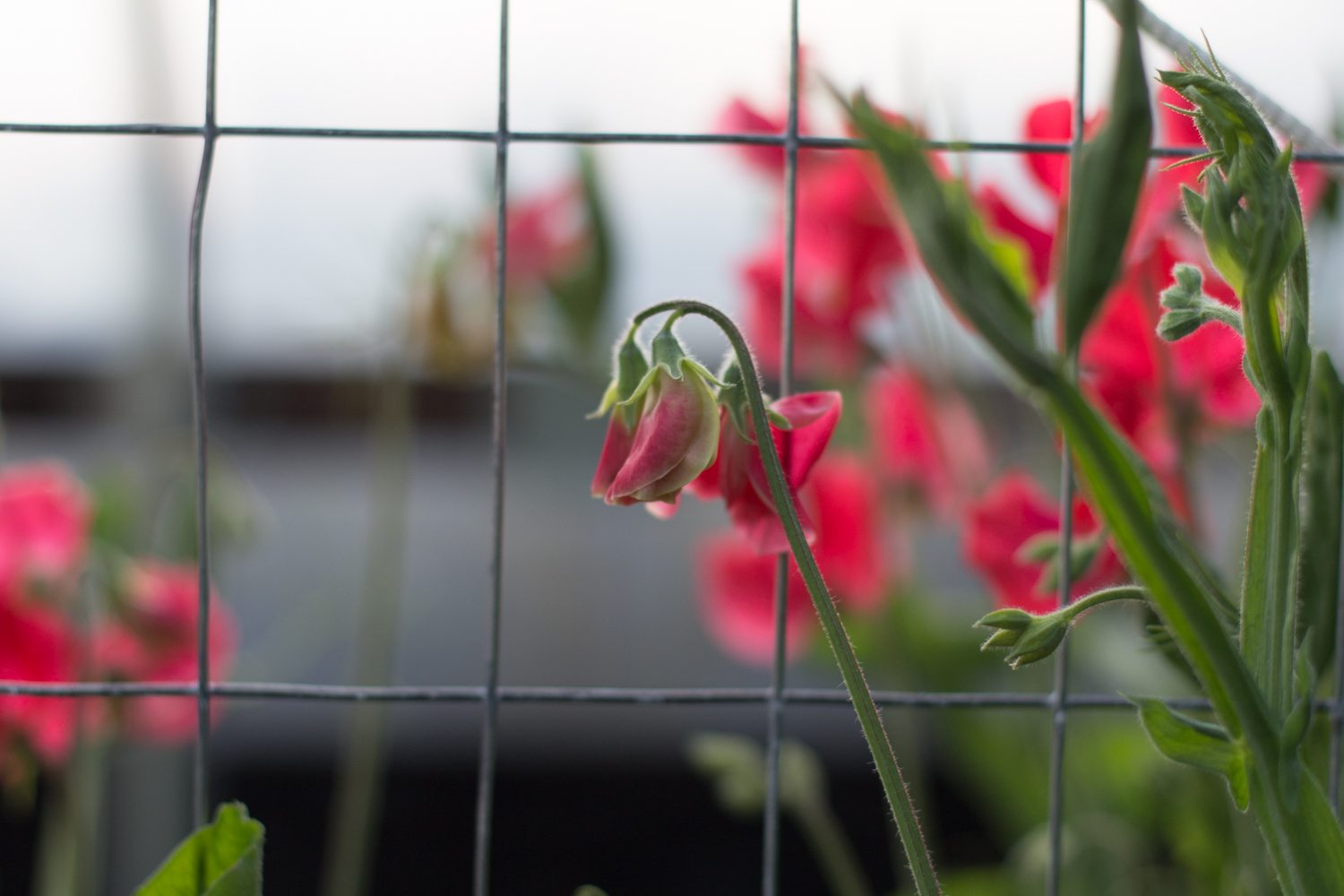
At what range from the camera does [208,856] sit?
29 cm

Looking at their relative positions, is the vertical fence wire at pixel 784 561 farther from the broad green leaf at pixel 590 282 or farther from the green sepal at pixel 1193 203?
the broad green leaf at pixel 590 282

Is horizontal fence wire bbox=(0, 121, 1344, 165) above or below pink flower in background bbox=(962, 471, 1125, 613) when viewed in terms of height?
above

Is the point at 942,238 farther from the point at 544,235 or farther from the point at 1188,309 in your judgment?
the point at 544,235

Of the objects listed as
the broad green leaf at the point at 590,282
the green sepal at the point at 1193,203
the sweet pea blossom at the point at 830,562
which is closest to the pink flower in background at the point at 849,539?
the sweet pea blossom at the point at 830,562

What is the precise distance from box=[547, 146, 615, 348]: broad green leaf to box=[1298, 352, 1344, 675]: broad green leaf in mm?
385

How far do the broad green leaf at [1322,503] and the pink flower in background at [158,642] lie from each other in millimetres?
415

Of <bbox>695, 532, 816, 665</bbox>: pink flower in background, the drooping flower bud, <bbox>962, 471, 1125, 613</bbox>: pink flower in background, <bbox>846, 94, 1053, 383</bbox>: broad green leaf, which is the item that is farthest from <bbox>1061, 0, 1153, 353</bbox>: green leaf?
<bbox>695, 532, 816, 665</bbox>: pink flower in background

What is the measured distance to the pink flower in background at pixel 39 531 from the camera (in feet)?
1.75

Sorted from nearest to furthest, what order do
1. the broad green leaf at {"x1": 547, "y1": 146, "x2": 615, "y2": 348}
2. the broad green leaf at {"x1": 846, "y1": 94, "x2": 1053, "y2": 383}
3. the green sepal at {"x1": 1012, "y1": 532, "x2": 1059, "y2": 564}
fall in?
the broad green leaf at {"x1": 846, "y1": 94, "x2": 1053, "y2": 383}, the green sepal at {"x1": 1012, "y1": 532, "x2": 1059, "y2": 564}, the broad green leaf at {"x1": 547, "y1": 146, "x2": 615, "y2": 348}

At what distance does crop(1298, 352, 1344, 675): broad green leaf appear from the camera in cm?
30

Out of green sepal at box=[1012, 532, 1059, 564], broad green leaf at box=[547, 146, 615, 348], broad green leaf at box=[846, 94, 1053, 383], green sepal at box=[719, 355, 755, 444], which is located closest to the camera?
broad green leaf at box=[846, 94, 1053, 383]

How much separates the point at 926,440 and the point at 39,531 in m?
0.41

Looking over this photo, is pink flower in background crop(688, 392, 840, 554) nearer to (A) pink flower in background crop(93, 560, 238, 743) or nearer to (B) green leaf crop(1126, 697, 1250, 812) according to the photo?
(B) green leaf crop(1126, 697, 1250, 812)

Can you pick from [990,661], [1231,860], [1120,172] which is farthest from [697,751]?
[990,661]
